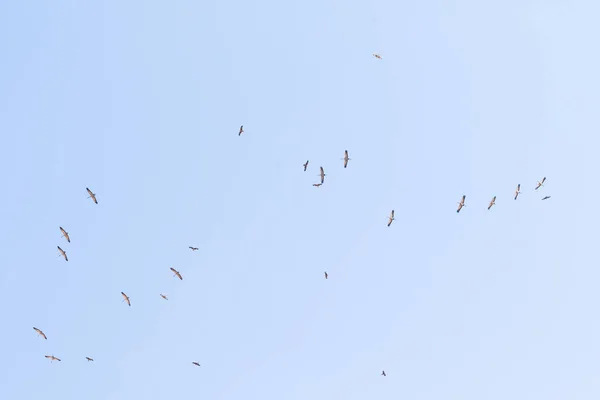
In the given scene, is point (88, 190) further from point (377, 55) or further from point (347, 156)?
point (377, 55)

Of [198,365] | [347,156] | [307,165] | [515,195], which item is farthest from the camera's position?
[198,365]

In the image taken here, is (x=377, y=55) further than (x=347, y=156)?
Yes

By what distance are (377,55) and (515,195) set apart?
81.2 ft

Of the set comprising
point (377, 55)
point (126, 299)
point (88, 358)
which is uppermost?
point (377, 55)

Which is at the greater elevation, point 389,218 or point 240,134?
point 240,134

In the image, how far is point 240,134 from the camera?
9438 centimetres

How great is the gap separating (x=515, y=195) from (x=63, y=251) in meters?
56.0

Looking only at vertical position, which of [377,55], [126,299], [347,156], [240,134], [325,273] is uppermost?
[377,55]

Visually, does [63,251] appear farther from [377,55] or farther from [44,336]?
[377,55]

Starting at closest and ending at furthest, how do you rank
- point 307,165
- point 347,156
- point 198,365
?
point 347,156 < point 307,165 < point 198,365

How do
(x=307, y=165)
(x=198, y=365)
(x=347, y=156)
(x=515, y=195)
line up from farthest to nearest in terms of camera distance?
1. (x=198, y=365)
2. (x=515, y=195)
3. (x=307, y=165)
4. (x=347, y=156)

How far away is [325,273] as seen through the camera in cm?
9800

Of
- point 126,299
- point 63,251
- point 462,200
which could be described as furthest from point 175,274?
point 462,200

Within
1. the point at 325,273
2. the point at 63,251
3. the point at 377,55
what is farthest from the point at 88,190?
the point at 377,55
